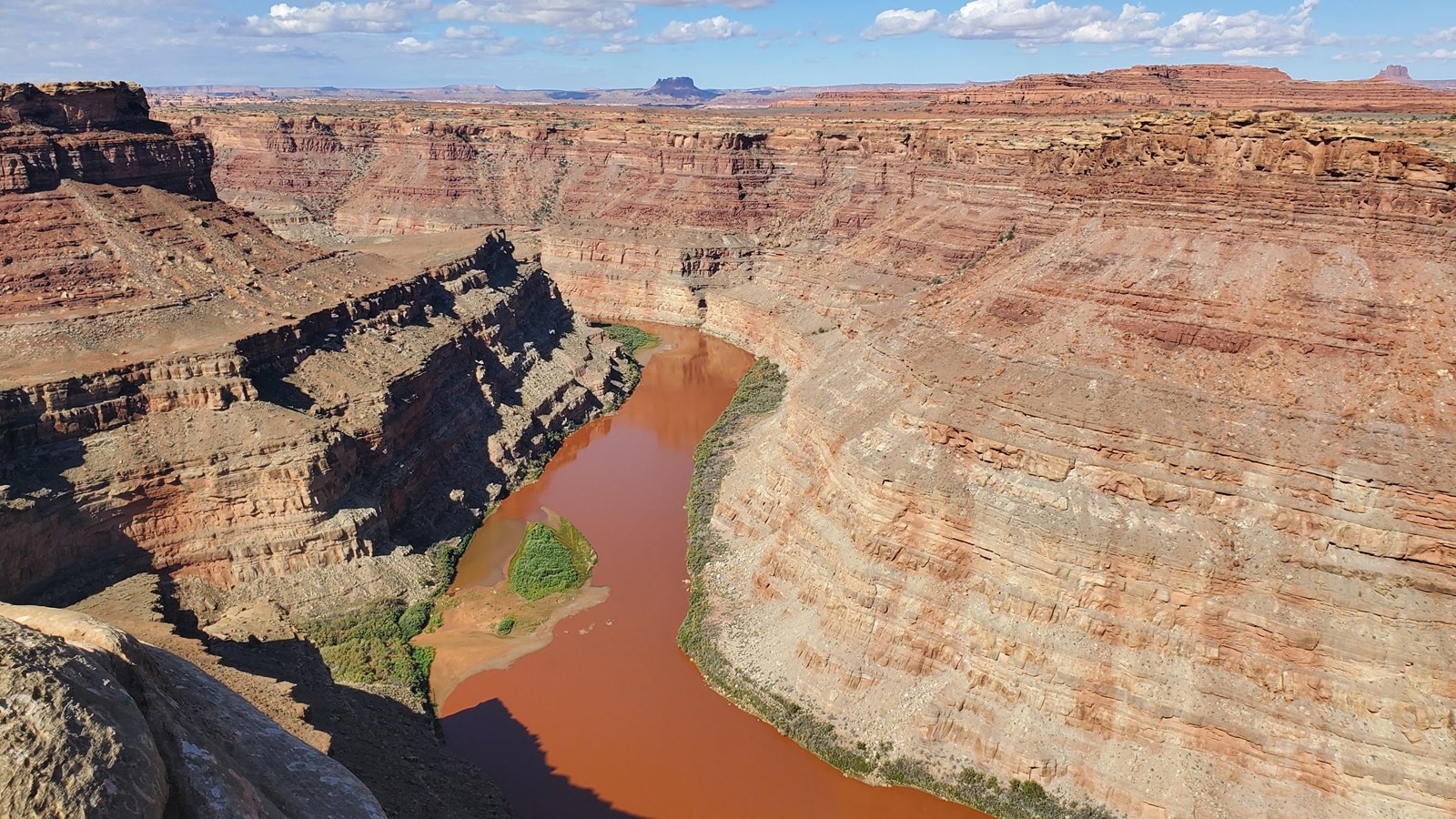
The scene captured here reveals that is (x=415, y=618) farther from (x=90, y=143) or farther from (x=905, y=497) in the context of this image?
(x=90, y=143)

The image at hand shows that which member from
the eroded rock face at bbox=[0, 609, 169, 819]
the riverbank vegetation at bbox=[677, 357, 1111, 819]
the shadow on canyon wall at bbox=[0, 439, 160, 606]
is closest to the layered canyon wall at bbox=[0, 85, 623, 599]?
the shadow on canyon wall at bbox=[0, 439, 160, 606]

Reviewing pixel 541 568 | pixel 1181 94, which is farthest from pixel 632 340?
pixel 1181 94

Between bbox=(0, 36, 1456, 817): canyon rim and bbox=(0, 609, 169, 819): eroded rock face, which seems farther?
bbox=(0, 36, 1456, 817): canyon rim

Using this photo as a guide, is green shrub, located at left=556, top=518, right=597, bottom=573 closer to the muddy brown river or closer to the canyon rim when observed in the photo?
the muddy brown river

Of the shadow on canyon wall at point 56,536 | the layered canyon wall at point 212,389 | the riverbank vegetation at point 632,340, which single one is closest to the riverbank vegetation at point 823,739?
the layered canyon wall at point 212,389

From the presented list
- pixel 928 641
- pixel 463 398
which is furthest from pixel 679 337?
pixel 928 641

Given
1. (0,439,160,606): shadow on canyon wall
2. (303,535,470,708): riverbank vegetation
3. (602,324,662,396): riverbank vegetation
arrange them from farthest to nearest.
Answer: (602,324,662,396): riverbank vegetation
(303,535,470,708): riverbank vegetation
(0,439,160,606): shadow on canyon wall

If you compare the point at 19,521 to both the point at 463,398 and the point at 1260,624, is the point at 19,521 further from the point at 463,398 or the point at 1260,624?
the point at 1260,624
